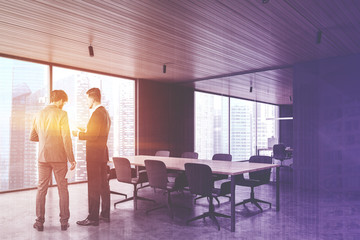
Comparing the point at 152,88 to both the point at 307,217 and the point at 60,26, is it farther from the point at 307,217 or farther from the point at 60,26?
the point at 307,217

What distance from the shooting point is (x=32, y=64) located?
6.19 metres

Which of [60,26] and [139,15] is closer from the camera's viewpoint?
[139,15]

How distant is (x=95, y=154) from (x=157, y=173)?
966mm

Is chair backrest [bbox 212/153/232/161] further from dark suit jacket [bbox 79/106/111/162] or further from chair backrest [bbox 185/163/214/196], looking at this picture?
A: dark suit jacket [bbox 79/106/111/162]

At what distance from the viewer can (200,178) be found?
362 cm

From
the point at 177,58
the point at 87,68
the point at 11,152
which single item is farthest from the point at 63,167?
the point at 87,68

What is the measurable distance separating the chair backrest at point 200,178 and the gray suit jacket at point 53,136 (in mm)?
1536

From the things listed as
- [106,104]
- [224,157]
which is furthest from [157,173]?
[106,104]

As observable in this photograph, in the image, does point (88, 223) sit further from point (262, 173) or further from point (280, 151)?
point (280, 151)

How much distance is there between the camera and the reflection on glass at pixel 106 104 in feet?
22.3

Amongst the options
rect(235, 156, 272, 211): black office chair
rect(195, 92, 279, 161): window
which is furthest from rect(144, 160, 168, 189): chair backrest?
rect(195, 92, 279, 161): window

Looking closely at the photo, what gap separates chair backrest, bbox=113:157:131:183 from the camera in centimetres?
447

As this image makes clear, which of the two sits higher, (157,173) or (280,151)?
(157,173)

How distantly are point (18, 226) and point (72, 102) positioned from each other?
362 centimetres
